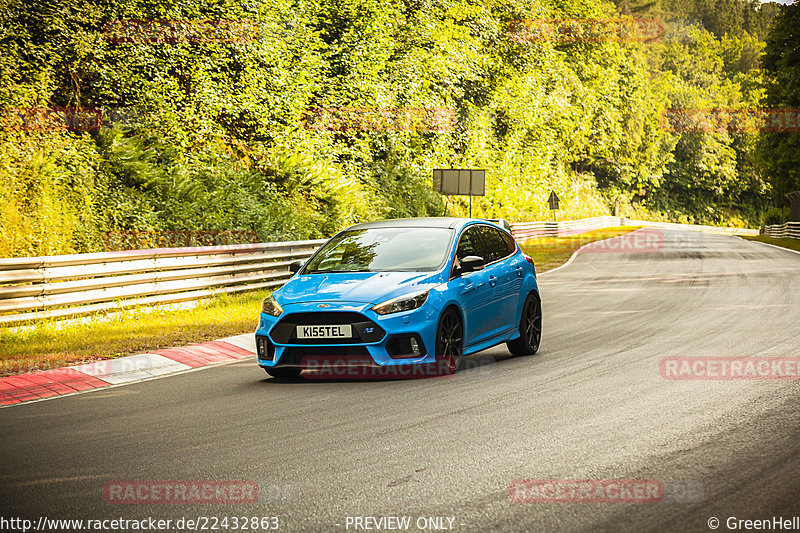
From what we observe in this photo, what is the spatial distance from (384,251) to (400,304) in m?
1.34

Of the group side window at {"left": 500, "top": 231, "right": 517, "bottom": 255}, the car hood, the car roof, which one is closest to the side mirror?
the car hood

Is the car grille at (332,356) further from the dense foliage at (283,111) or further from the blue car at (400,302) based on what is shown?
the dense foliage at (283,111)

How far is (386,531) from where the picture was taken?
426 cm

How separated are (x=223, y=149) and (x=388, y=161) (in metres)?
12.5

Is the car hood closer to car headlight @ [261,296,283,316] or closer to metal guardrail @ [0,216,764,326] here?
car headlight @ [261,296,283,316]

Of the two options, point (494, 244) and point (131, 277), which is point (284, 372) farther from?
point (131, 277)

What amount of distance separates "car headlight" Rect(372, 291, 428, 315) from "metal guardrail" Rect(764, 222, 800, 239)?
4717 cm

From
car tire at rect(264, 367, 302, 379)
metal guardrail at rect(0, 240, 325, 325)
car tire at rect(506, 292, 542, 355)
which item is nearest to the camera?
car tire at rect(264, 367, 302, 379)

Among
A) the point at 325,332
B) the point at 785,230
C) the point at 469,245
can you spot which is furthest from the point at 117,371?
the point at 785,230

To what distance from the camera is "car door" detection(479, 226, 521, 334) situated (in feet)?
32.1

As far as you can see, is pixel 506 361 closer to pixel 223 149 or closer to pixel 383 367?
pixel 383 367

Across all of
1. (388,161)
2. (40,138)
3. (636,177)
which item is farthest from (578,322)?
(636,177)

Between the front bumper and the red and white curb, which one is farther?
the red and white curb

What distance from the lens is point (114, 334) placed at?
39.3 ft
